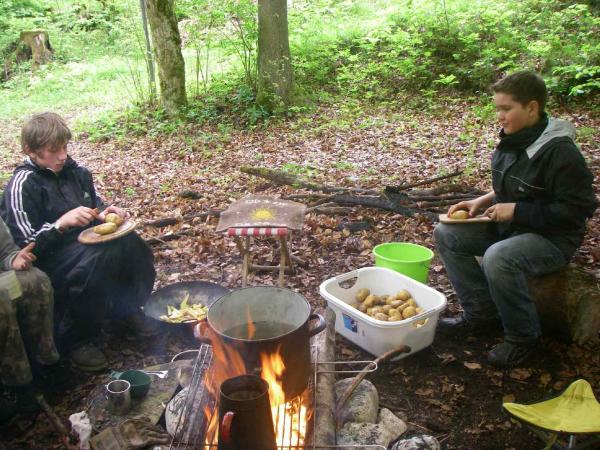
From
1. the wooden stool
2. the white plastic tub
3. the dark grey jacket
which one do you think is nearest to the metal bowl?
the wooden stool

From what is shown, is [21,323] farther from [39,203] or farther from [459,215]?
[459,215]

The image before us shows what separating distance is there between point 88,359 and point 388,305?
2238 mm

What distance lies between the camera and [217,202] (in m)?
6.63

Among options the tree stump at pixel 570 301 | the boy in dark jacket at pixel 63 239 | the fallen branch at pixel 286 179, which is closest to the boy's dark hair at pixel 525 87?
the tree stump at pixel 570 301

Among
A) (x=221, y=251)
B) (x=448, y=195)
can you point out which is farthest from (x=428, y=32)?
(x=221, y=251)

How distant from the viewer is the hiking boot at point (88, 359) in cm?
341

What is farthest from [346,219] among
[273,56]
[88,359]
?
[273,56]

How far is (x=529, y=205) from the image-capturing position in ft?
10.2

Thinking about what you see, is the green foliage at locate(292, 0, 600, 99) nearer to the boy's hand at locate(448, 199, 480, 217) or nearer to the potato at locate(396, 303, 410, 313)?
the boy's hand at locate(448, 199, 480, 217)

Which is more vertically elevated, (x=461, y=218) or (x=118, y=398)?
(x=461, y=218)

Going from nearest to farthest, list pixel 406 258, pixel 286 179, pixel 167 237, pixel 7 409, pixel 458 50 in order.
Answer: pixel 7 409
pixel 406 258
pixel 167 237
pixel 286 179
pixel 458 50

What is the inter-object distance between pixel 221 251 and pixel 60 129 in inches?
92.5

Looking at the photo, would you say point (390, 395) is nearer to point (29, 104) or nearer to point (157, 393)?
point (157, 393)

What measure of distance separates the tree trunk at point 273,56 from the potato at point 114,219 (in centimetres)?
797
